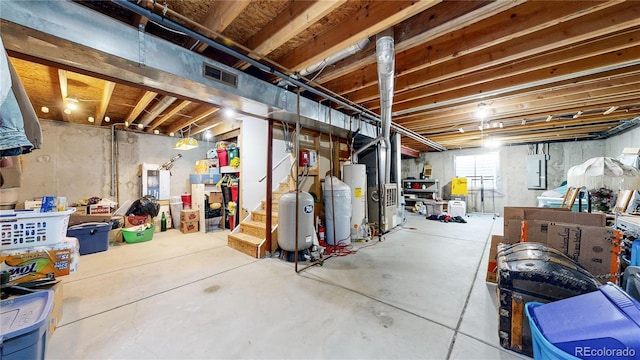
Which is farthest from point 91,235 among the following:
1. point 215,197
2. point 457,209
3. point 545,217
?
point 457,209

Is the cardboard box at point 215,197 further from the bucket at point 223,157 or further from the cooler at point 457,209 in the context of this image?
the cooler at point 457,209

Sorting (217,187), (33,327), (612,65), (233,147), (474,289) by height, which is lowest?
(474,289)

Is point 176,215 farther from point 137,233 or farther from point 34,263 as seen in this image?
point 34,263

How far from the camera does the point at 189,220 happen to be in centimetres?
530

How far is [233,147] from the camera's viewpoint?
17.9 feet

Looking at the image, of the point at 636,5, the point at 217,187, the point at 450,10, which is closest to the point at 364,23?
the point at 450,10

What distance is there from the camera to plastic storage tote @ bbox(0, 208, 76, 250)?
1.90m

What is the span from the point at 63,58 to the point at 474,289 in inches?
175

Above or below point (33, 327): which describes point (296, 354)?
below

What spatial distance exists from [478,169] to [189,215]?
9935 millimetres

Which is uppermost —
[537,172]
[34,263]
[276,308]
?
[537,172]

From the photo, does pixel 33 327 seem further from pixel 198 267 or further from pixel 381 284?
pixel 381 284

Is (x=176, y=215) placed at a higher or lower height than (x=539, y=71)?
lower

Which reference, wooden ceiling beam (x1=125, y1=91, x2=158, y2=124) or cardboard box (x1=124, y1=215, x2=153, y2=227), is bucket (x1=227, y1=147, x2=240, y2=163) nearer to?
wooden ceiling beam (x1=125, y1=91, x2=158, y2=124)
